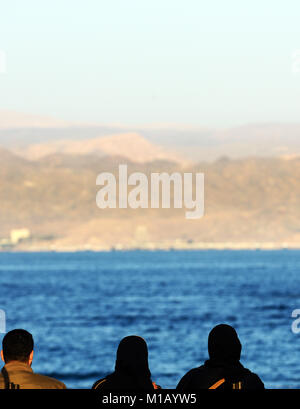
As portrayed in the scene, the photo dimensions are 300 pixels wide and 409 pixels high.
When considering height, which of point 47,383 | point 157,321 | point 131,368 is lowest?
point 47,383

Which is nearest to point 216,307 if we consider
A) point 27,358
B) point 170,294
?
point 170,294

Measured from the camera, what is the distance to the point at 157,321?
9756 cm

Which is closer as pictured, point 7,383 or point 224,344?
point 7,383

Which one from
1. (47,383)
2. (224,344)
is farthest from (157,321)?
(47,383)

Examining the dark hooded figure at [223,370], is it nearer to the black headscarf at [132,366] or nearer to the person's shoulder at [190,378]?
the person's shoulder at [190,378]

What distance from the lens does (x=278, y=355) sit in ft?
216

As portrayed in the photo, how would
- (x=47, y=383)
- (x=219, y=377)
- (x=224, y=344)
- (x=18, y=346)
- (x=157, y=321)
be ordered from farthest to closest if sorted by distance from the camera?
(x=157, y=321)
(x=219, y=377)
(x=224, y=344)
(x=18, y=346)
(x=47, y=383)

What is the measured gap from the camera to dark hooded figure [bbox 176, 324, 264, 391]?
8.14 meters

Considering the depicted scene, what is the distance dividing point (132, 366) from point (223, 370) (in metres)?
0.94

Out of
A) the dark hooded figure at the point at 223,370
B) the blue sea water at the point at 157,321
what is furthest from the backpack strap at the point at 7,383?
the blue sea water at the point at 157,321

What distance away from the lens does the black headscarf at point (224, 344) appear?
8.13 meters

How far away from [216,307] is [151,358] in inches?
2179

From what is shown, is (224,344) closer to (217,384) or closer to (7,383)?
(217,384)
